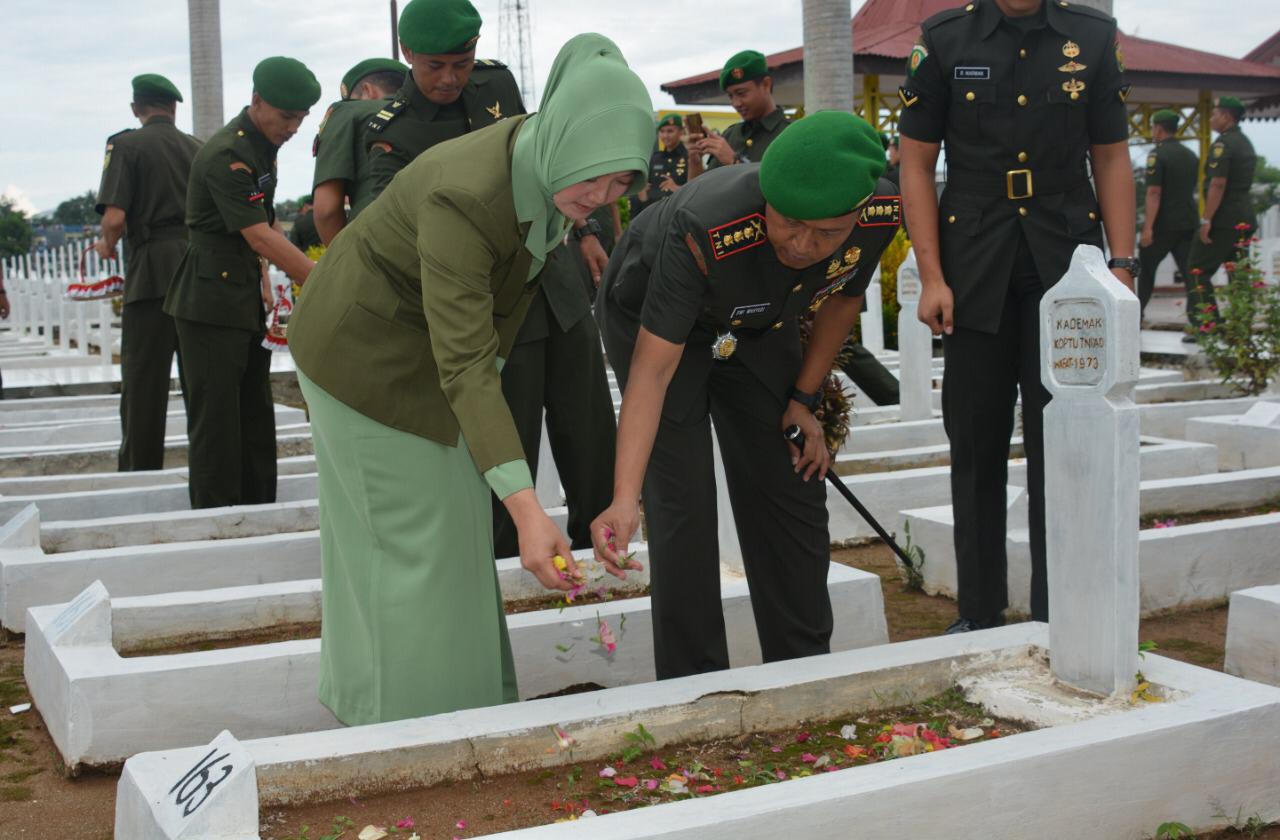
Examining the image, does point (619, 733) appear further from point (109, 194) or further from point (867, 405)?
point (867, 405)

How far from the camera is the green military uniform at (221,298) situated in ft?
16.4

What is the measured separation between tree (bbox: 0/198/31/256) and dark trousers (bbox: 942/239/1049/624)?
26.3m

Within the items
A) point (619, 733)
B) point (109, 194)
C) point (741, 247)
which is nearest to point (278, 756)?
point (619, 733)

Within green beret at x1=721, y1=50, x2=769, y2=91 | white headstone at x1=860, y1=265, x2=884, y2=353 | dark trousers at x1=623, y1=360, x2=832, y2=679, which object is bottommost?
dark trousers at x1=623, y1=360, x2=832, y2=679

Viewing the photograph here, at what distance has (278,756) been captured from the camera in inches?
101

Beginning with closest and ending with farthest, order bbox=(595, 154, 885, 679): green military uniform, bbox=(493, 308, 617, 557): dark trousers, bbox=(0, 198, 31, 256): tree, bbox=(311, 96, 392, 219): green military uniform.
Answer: bbox=(595, 154, 885, 679): green military uniform
bbox=(493, 308, 617, 557): dark trousers
bbox=(311, 96, 392, 219): green military uniform
bbox=(0, 198, 31, 256): tree

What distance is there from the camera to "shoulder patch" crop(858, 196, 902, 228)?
313cm

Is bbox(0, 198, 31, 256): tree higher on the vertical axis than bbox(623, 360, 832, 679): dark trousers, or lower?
higher

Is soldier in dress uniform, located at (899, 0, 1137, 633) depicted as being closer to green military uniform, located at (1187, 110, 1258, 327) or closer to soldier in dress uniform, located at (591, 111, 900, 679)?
soldier in dress uniform, located at (591, 111, 900, 679)

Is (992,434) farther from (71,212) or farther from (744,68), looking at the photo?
(71,212)

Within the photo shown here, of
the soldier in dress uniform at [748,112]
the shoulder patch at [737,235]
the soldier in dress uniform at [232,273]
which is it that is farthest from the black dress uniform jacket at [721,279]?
the soldier in dress uniform at [748,112]

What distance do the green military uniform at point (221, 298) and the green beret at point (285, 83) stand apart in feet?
0.63

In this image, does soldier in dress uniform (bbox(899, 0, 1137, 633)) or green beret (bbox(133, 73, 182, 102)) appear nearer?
soldier in dress uniform (bbox(899, 0, 1137, 633))

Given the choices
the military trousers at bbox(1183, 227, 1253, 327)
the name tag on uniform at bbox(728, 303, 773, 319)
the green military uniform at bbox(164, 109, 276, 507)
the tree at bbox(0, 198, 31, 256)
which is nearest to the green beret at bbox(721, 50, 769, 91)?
the green military uniform at bbox(164, 109, 276, 507)
